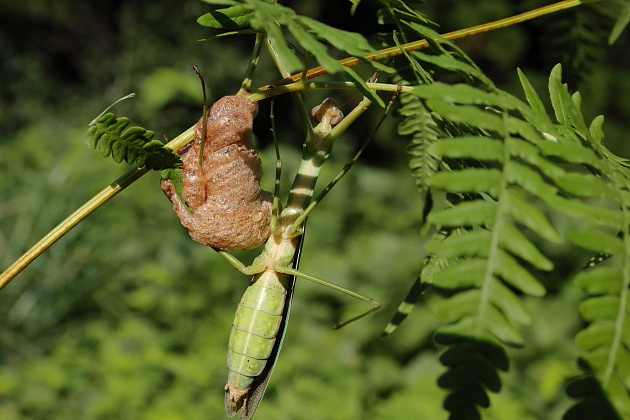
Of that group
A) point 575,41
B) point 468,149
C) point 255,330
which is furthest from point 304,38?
point 575,41

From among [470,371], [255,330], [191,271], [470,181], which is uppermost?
[470,181]

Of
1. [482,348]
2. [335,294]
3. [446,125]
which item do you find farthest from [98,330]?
[482,348]

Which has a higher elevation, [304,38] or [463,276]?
[304,38]

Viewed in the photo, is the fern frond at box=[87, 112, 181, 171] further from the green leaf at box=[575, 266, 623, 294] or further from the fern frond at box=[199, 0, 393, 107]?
the green leaf at box=[575, 266, 623, 294]

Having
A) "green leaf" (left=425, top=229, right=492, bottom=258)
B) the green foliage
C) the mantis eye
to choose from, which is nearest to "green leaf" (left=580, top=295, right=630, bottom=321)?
the green foliage

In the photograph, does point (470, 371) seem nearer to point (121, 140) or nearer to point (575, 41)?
point (121, 140)
